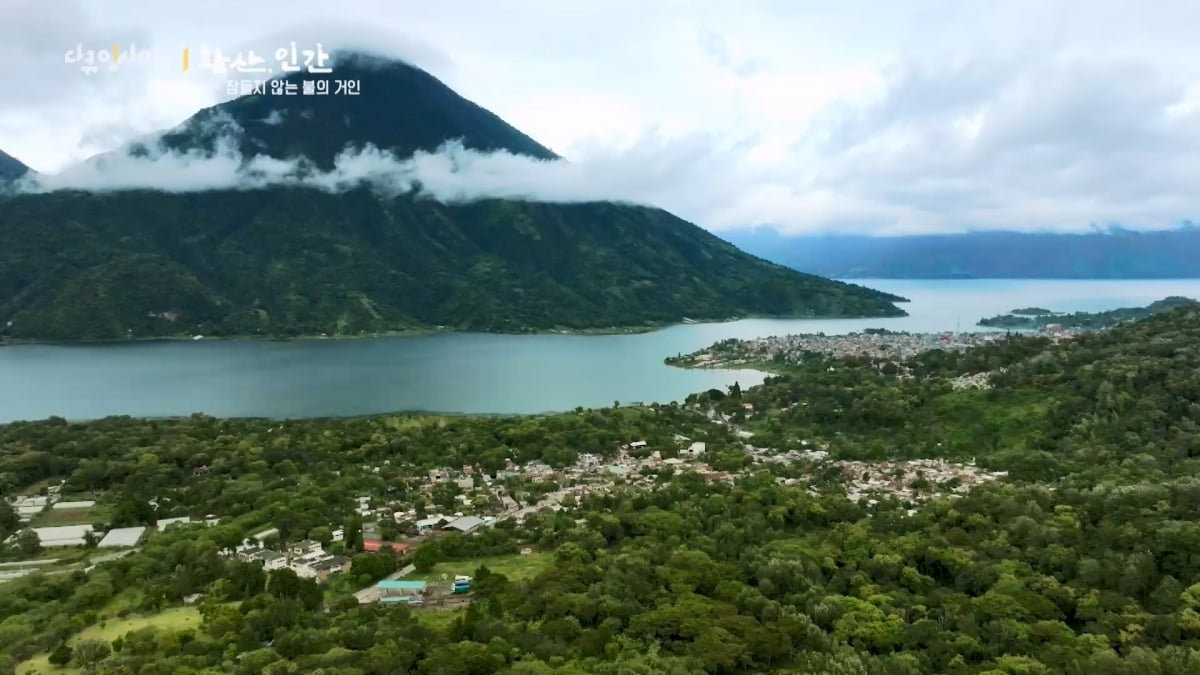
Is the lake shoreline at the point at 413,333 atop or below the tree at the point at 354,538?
atop

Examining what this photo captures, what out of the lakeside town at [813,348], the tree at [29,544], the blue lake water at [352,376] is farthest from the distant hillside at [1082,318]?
the tree at [29,544]

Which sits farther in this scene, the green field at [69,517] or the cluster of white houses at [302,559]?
the green field at [69,517]

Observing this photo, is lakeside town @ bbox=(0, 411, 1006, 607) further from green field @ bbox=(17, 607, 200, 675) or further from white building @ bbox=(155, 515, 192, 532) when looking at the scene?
green field @ bbox=(17, 607, 200, 675)

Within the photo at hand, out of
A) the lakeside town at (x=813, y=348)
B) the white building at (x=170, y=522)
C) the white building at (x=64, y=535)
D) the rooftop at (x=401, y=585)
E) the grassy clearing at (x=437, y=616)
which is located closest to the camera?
the grassy clearing at (x=437, y=616)

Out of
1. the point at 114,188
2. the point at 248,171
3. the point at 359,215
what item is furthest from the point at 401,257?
the point at 114,188

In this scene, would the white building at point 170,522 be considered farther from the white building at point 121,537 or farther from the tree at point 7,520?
the tree at point 7,520

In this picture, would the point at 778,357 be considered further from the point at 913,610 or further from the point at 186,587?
the point at 186,587

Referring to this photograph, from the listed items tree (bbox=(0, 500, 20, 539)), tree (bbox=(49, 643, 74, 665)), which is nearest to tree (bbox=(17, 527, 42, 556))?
tree (bbox=(0, 500, 20, 539))
